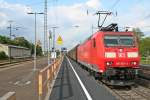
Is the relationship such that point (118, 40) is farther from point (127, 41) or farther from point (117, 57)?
point (117, 57)

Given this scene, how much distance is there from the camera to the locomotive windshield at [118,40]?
67.8 ft

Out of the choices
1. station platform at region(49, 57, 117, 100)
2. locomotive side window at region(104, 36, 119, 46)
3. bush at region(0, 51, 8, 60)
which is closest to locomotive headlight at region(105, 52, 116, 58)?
locomotive side window at region(104, 36, 119, 46)

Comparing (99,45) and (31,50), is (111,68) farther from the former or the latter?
(31,50)

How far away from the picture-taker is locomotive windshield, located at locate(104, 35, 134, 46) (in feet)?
67.8

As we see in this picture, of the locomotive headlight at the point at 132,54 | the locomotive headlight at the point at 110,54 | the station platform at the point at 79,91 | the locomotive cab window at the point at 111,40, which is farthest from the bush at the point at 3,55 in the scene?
the locomotive headlight at the point at 132,54

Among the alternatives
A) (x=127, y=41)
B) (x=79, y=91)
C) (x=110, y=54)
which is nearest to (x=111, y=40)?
(x=127, y=41)

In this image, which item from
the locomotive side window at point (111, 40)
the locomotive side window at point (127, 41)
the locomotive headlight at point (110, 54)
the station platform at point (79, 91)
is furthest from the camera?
the locomotive side window at point (127, 41)

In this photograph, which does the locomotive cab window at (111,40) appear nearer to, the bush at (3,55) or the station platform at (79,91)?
the station platform at (79,91)

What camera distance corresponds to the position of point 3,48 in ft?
303

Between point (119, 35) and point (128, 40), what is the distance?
60cm

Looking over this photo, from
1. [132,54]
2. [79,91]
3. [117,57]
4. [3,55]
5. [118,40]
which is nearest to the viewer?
[79,91]

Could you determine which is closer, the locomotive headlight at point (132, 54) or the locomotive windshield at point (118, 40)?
the locomotive headlight at point (132, 54)

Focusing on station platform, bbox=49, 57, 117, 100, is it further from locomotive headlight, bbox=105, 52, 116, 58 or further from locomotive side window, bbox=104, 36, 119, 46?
locomotive side window, bbox=104, 36, 119, 46

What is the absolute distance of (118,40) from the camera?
20766mm
